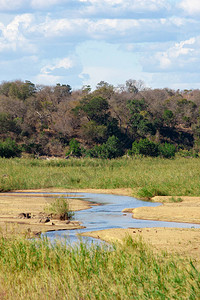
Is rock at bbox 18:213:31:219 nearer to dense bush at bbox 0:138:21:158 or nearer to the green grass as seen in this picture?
the green grass

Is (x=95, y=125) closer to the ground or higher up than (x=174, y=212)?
higher up

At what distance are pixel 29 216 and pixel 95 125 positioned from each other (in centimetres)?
3980

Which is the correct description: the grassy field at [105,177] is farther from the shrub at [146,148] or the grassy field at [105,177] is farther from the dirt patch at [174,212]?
the shrub at [146,148]

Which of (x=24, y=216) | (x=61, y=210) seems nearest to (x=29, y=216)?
(x=24, y=216)

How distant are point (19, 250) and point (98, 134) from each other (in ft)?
152

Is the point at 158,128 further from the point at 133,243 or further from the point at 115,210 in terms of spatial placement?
the point at 133,243

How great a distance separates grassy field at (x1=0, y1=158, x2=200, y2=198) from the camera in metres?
24.2

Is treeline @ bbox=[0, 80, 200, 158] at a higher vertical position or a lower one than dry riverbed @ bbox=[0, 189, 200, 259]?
higher

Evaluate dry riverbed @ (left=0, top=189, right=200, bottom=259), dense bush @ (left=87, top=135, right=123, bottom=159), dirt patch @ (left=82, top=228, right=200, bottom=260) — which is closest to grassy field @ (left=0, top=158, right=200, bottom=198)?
dry riverbed @ (left=0, top=189, right=200, bottom=259)

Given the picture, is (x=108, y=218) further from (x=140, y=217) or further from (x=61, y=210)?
(x=61, y=210)

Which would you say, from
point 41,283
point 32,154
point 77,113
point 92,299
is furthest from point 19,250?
point 77,113

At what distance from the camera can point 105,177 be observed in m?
29.8

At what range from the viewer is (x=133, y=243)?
9.49 meters

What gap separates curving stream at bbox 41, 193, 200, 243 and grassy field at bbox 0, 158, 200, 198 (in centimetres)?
171
